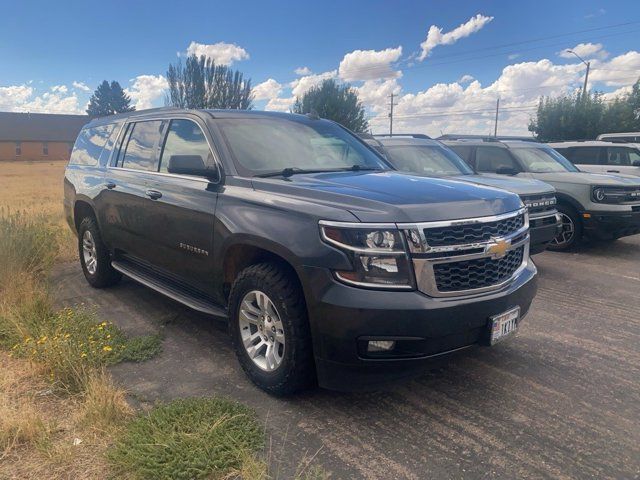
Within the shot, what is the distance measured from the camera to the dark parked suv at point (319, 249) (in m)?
2.78

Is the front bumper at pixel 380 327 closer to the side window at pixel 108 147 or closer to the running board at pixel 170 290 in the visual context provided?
the running board at pixel 170 290

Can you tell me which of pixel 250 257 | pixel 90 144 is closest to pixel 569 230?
pixel 250 257

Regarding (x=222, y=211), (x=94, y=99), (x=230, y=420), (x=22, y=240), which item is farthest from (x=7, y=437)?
(x=94, y=99)

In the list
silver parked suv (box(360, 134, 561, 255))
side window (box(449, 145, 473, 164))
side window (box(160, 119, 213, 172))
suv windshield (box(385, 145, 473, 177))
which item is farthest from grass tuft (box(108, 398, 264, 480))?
side window (box(449, 145, 473, 164))

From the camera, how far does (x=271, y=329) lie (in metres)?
3.28

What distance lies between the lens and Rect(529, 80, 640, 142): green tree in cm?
2983

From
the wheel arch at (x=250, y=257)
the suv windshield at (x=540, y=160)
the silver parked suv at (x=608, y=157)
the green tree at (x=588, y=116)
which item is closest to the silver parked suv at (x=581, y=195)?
the suv windshield at (x=540, y=160)

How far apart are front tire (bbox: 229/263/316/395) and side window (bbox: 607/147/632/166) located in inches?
445

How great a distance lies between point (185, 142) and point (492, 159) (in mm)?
6668

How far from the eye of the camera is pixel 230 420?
2889 millimetres

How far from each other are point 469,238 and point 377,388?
1.03 meters

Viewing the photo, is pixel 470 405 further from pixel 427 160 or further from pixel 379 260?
pixel 427 160

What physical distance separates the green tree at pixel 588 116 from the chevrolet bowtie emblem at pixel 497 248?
103ft

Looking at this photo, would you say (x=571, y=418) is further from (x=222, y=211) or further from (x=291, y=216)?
(x=222, y=211)
